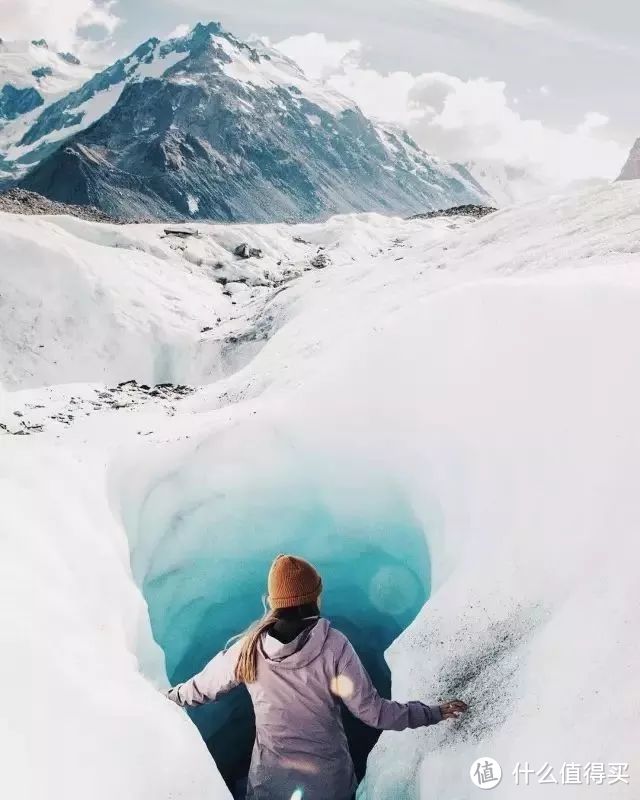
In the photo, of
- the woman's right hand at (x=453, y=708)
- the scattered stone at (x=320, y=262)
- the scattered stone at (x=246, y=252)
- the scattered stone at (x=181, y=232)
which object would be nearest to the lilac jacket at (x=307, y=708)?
the woman's right hand at (x=453, y=708)

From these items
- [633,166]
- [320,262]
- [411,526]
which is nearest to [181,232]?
[320,262]

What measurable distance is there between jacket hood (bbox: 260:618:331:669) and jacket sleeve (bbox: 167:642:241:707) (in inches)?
13.5

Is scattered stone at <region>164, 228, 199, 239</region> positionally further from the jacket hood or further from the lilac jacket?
the jacket hood

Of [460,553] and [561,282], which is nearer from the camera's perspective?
Result: [460,553]

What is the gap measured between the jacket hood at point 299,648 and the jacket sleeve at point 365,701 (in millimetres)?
169

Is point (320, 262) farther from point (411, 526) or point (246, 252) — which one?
point (411, 526)

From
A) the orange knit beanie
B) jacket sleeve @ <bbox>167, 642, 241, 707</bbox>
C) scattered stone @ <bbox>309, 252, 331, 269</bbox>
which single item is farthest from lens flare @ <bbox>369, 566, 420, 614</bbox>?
scattered stone @ <bbox>309, 252, 331, 269</bbox>

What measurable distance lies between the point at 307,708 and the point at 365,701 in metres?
A: 0.37

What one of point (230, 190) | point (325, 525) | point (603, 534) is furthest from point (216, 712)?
point (230, 190)

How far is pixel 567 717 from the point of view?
329 centimetres

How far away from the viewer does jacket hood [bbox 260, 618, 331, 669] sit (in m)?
3.34

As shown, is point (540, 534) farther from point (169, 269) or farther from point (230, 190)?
point (230, 190)

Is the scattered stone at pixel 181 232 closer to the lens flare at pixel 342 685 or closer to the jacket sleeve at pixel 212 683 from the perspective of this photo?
the jacket sleeve at pixel 212 683

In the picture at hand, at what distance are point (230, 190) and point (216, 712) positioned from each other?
681ft
